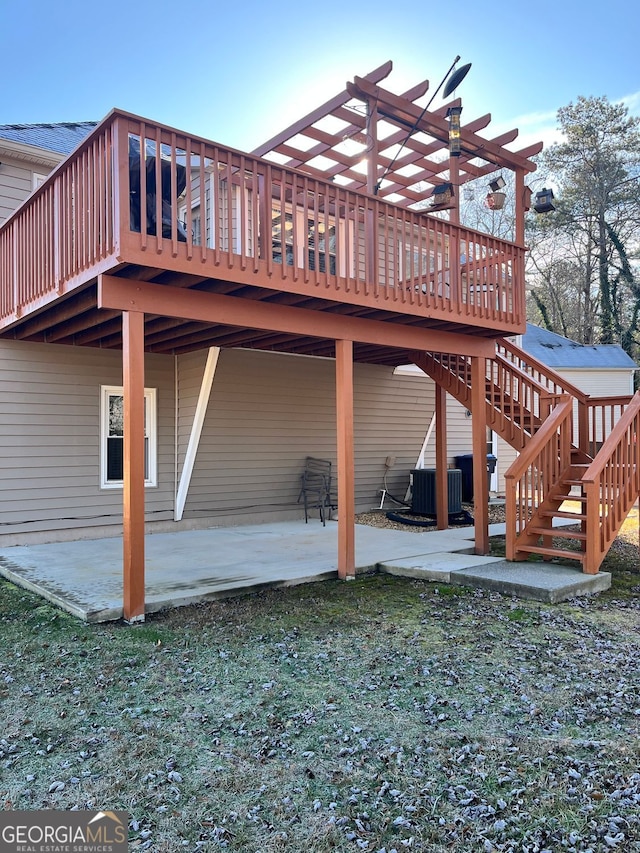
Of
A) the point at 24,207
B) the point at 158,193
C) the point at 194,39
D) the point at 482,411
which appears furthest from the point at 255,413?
the point at 194,39

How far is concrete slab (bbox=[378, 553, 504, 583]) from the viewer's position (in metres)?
6.26

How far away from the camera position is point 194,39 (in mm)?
14688

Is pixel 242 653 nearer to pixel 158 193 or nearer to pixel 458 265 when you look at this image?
pixel 158 193

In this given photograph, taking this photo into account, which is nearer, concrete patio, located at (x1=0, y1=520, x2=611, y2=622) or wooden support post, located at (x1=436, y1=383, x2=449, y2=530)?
concrete patio, located at (x1=0, y1=520, x2=611, y2=622)

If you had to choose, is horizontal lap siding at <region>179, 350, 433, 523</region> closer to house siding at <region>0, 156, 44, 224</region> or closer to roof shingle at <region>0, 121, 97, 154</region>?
house siding at <region>0, 156, 44, 224</region>

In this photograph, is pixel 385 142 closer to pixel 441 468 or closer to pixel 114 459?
pixel 441 468

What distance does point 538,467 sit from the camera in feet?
21.7

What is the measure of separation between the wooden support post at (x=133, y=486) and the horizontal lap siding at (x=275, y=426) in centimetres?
349

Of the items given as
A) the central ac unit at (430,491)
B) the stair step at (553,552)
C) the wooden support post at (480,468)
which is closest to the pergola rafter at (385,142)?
the wooden support post at (480,468)

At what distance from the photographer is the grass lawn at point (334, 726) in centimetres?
229

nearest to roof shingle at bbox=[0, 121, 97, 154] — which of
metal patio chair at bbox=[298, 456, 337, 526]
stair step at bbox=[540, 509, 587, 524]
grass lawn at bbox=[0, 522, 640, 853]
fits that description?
metal patio chair at bbox=[298, 456, 337, 526]

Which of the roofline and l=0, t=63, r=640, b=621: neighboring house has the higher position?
the roofline

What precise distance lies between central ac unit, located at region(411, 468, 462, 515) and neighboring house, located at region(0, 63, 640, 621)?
0.74 meters

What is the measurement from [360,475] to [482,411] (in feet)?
11.5
